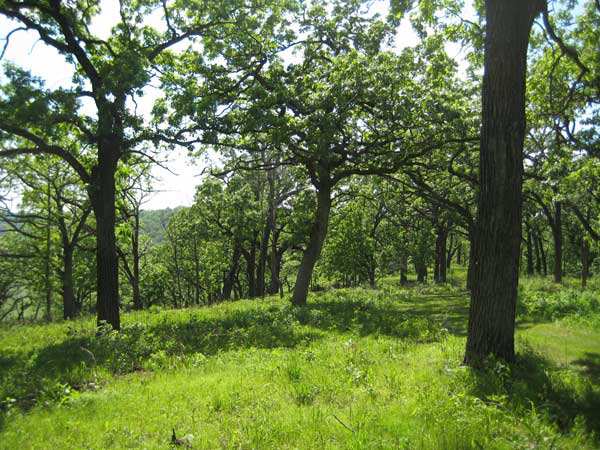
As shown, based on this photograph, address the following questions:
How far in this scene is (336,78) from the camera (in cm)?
1616

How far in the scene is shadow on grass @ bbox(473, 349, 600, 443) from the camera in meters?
5.50

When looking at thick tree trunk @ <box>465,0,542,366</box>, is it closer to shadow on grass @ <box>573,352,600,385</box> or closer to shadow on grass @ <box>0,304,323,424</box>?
shadow on grass @ <box>573,352,600,385</box>

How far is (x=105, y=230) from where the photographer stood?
13930 millimetres

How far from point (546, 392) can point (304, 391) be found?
3419 mm

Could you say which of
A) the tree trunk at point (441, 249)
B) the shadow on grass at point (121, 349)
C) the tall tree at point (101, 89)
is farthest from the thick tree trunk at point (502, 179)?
the tree trunk at point (441, 249)

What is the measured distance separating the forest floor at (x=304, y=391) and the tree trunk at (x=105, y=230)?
1820mm

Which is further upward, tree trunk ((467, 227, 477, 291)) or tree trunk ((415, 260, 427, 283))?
tree trunk ((467, 227, 477, 291))

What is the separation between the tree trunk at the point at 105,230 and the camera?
13701 millimetres

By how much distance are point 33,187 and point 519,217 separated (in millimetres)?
28926

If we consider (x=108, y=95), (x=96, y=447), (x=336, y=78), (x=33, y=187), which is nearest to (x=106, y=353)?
(x=96, y=447)

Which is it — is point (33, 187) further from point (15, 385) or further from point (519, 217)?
point (519, 217)

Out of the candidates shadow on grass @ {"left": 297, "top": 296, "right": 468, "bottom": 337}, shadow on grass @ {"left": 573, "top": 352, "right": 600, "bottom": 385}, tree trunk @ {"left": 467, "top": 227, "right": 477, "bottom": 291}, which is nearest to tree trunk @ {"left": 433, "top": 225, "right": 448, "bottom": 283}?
tree trunk @ {"left": 467, "top": 227, "right": 477, "bottom": 291}

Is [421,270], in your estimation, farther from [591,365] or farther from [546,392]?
[546,392]

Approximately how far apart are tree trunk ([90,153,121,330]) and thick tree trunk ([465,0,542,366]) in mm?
10738
